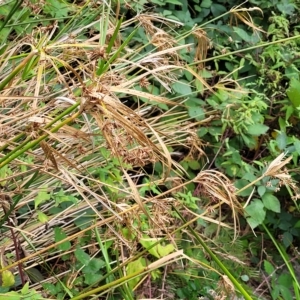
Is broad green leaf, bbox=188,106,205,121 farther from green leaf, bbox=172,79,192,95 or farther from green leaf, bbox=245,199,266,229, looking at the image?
green leaf, bbox=245,199,266,229

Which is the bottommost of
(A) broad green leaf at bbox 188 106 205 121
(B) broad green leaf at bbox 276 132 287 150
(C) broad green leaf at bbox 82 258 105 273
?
(B) broad green leaf at bbox 276 132 287 150

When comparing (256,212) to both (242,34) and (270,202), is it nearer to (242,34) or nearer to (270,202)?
(270,202)

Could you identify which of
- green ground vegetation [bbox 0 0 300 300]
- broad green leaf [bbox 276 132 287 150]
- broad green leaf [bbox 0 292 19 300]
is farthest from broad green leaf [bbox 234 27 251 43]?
broad green leaf [bbox 0 292 19 300]

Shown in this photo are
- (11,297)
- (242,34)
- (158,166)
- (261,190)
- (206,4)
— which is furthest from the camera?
(206,4)

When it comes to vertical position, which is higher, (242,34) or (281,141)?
(242,34)

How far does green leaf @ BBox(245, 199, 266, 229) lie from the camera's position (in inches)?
69.1

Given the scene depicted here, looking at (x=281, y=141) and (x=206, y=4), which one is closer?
(x=281, y=141)

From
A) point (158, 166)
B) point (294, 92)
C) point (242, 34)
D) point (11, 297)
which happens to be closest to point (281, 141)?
point (294, 92)

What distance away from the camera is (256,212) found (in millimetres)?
1776

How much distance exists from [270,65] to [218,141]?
0.44 m

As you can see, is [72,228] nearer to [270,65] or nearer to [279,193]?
[279,193]

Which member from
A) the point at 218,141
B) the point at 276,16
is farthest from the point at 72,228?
the point at 276,16

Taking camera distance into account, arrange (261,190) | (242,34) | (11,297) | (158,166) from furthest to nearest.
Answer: (242,34), (158,166), (261,190), (11,297)

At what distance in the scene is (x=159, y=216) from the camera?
1.30 metres
